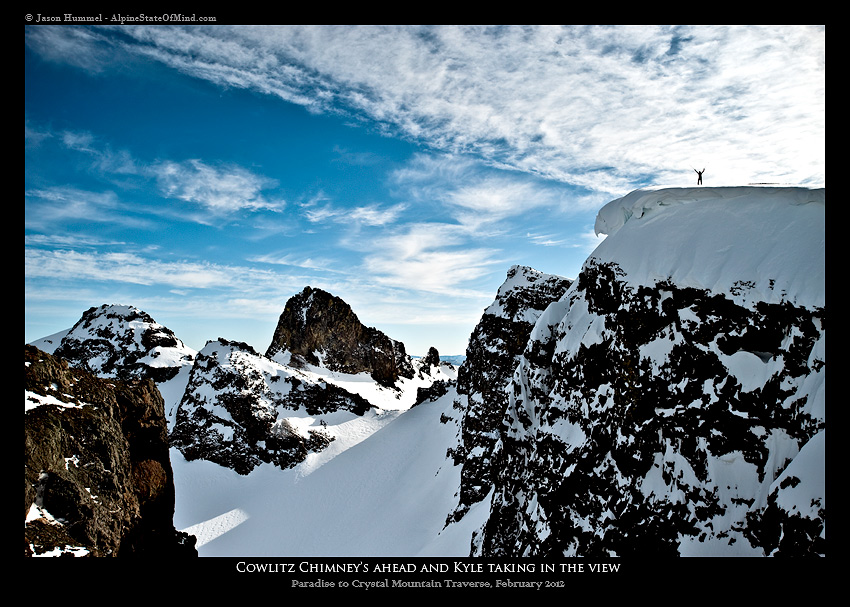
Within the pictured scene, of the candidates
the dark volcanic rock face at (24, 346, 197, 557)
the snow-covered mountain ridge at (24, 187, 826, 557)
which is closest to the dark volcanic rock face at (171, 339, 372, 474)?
the snow-covered mountain ridge at (24, 187, 826, 557)

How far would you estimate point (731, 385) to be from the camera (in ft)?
28.5

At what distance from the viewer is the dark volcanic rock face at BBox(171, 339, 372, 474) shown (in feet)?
154

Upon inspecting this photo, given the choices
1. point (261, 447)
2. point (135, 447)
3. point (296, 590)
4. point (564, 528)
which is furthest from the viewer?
point (261, 447)

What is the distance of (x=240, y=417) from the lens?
48406mm

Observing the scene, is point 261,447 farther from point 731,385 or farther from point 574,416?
point 731,385

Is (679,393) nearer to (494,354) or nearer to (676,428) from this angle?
(676,428)

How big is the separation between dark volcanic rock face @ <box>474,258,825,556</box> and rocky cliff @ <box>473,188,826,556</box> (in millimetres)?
28

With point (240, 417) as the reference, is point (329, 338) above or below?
above

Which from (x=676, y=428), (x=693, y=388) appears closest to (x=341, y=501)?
(x=676, y=428)

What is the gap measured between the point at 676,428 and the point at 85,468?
12.3 m

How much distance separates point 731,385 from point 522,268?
30636mm

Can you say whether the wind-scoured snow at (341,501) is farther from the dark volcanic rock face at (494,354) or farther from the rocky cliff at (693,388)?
the rocky cliff at (693,388)

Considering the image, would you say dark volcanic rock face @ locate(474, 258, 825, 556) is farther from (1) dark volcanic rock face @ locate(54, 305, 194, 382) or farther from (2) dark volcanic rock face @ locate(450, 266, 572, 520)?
(1) dark volcanic rock face @ locate(54, 305, 194, 382)
